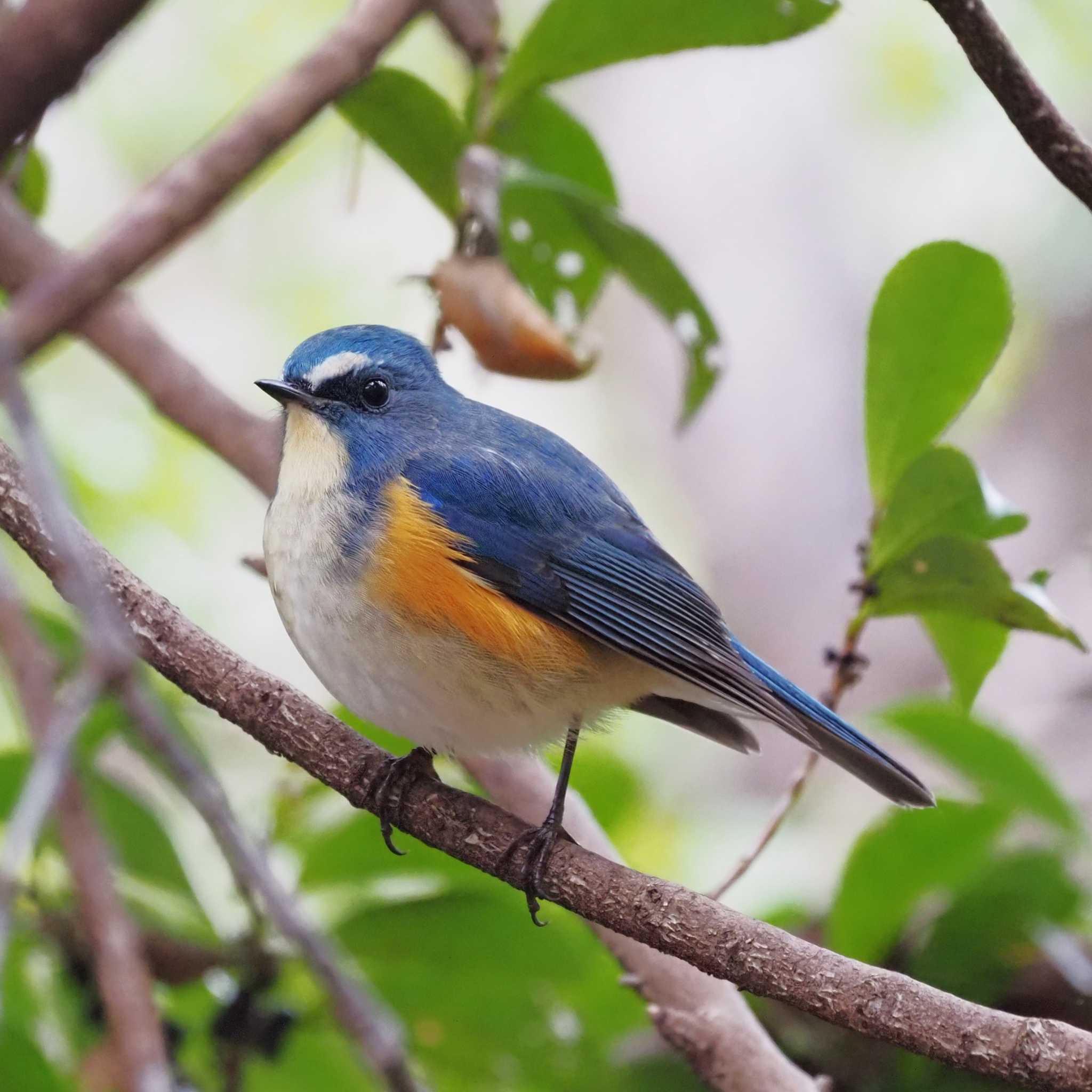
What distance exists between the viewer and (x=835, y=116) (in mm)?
6215

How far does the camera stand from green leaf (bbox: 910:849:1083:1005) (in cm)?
232

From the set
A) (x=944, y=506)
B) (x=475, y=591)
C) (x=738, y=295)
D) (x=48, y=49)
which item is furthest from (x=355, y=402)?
(x=738, y=295)

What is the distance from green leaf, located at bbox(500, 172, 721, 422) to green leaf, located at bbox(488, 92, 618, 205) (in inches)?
4.7

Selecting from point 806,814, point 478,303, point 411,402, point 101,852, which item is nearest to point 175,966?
point 411,402

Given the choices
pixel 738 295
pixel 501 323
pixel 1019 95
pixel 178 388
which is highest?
pixel 738 295

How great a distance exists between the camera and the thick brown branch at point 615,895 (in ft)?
5.00

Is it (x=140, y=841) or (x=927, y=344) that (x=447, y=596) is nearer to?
(x=140, y=841)

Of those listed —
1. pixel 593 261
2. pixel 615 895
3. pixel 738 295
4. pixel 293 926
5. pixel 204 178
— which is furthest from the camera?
pixel 738 295

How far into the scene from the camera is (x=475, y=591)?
231 centimetres

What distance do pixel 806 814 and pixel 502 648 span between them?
88.9 inches

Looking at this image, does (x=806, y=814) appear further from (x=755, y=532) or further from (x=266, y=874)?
(x=266, y=874)

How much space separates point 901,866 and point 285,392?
4.51 ft

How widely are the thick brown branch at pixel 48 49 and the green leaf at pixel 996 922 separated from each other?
1.97 metres

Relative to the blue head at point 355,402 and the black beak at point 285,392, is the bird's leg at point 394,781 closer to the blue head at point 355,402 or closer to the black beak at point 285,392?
the blue head at point 355,402
